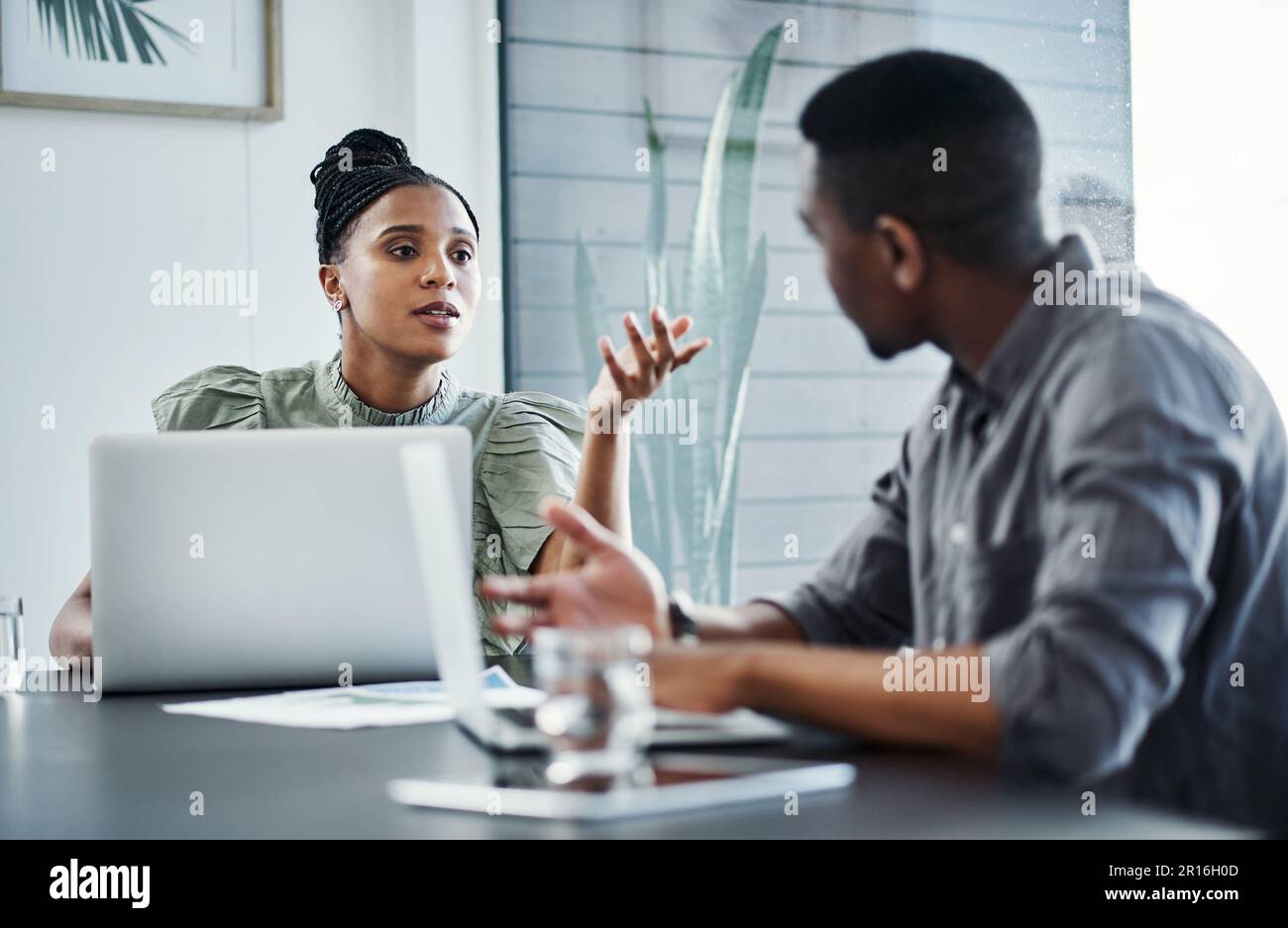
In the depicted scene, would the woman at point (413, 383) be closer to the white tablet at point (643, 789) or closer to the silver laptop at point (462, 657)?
the silver laptop at point (462, 657)

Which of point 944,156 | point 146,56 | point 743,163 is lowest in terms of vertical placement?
point 944,156

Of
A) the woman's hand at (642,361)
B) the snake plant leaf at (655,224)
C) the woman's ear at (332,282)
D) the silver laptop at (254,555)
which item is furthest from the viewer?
the snake plant leaf at (655,224)

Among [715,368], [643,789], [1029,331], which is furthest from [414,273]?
[643,789]

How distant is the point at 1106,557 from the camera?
1.03 metres

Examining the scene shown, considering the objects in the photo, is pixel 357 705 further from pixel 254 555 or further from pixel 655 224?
pixel 655 224

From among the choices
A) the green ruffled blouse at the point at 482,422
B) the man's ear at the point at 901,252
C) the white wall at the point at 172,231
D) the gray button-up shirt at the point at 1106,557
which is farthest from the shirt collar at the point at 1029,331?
the white wall at the point at 172,231

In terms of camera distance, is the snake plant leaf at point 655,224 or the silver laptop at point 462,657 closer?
the silver laptop at point 462,657

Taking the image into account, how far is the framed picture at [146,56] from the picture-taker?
10.2 feet

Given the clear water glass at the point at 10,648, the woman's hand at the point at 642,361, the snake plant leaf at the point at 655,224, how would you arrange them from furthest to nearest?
the snake plant leaf at the point at 655,224
the woman's hand at the point at 642,361
the clear water glass at the point at 10,648

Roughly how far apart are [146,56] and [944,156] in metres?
2.47

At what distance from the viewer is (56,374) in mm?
3188

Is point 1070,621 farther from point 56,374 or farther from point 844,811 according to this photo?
point 56,374

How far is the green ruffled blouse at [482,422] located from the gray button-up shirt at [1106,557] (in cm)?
79
